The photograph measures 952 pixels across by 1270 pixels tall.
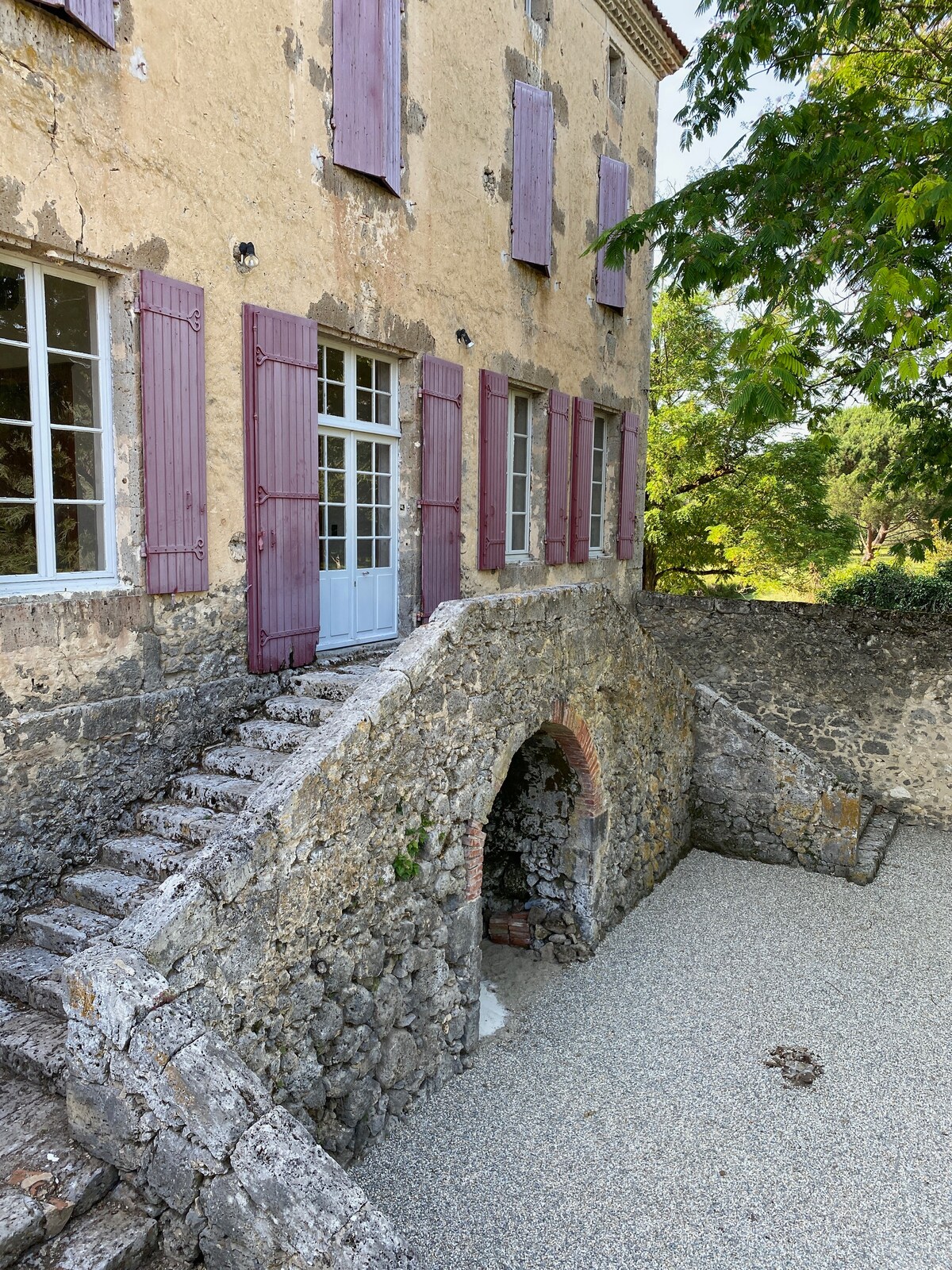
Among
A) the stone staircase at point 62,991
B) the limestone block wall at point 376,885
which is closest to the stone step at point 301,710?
the stone staircase at point 62,991

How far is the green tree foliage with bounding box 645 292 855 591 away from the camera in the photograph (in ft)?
43.1

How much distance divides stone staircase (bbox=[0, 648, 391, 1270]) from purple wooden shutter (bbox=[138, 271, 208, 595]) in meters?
1.04

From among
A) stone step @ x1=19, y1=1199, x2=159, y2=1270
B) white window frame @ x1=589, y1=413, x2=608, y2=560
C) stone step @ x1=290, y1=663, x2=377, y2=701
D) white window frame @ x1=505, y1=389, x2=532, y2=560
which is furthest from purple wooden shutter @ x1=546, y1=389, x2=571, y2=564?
stone step @ x1=19, y1=1199, x2=159, y2=1270

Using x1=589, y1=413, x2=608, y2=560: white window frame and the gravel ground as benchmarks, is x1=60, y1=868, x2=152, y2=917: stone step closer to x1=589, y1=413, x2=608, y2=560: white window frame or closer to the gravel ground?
the gravel ground

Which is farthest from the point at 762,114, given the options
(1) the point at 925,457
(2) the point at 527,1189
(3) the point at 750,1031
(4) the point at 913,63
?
(2) the point at 527,1189

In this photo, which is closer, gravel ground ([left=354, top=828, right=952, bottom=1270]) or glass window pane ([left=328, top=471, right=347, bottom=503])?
gravel ground ([left=354, top=828, right=952, bottom=1270])

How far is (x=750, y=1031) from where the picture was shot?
17.3ft

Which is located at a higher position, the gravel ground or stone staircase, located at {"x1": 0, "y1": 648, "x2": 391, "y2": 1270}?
stone staircase, located at {"x1": 0, "y1": 648, "x2": 391, "y2": 1270}

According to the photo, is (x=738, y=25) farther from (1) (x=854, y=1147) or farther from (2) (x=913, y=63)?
(1) (x=854, y=1147)

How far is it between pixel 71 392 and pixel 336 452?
2.17m

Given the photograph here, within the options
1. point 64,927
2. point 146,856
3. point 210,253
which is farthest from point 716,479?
point 64,927

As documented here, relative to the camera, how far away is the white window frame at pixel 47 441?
3945mm

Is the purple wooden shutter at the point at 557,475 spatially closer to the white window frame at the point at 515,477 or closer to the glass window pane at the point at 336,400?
the white window frame at the point at 515,477

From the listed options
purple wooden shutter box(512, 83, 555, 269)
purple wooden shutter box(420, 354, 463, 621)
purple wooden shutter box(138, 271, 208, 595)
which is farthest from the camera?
purple wooden shutter box(512, 83, 555, 269)
